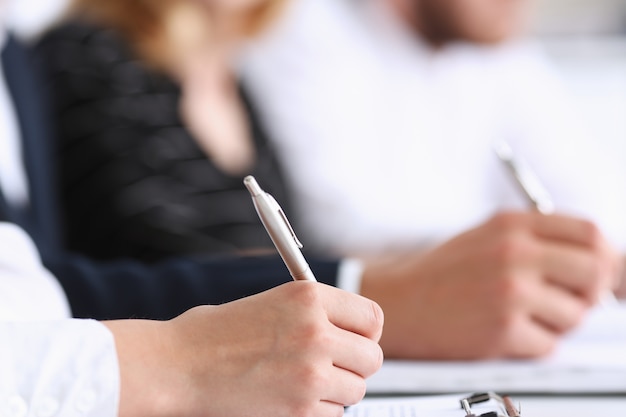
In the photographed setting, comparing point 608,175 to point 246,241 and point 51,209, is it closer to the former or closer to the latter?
point 246,241

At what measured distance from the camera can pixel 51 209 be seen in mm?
924

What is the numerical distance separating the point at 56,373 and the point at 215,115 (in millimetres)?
875

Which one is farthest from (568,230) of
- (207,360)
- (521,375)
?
(207,360)

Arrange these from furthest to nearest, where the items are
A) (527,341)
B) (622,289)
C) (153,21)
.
A: (153,21) → (622,289) → (527,341)

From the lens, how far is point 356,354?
0.36 meters

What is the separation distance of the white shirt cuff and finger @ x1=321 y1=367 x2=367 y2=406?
249 millimetres

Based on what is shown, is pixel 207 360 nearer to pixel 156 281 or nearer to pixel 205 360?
pixel 205 360

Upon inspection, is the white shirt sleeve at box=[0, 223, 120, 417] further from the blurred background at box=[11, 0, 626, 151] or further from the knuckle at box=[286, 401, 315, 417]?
the blurred background at box=[11, 0, 626, 151]

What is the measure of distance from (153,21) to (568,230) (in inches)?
31.1

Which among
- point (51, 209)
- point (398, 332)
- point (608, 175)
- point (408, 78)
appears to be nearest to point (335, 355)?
point (398, 332)

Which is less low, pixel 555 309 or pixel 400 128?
pixel 400 128

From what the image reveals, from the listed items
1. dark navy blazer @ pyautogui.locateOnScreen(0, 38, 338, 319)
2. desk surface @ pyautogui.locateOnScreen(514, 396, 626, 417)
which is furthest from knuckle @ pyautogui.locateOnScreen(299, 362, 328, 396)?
dark navy blazer @ pyautogui.locateOnScreen(0, 38, 338, 319)

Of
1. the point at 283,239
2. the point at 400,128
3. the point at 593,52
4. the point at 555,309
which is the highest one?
the point at 593,52

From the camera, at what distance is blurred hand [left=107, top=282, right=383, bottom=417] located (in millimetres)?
343
